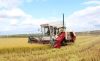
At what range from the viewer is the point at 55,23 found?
32469 millimetres

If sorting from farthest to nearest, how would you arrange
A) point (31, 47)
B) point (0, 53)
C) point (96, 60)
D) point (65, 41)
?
point (65, 41) → point (31, 47) → point (0, 53) → point (96, 60)

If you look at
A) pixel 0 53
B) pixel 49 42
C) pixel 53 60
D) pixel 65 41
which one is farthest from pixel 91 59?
pixel 65 41

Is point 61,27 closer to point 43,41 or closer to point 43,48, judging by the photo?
point 43,41

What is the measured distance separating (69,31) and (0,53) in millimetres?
11810

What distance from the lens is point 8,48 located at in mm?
23781

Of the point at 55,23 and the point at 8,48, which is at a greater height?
the point at 55,23

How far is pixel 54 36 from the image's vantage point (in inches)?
1207

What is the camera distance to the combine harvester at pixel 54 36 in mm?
29922

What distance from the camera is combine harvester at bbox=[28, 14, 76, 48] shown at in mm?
29922

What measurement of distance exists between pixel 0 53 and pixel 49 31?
31.7 feet

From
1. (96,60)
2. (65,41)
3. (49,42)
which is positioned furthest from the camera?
(65,41)

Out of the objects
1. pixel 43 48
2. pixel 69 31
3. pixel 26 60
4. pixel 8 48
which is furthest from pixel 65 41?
pixel 26 60

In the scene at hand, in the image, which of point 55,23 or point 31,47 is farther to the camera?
point 55,23

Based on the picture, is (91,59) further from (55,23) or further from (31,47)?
(55,23)
